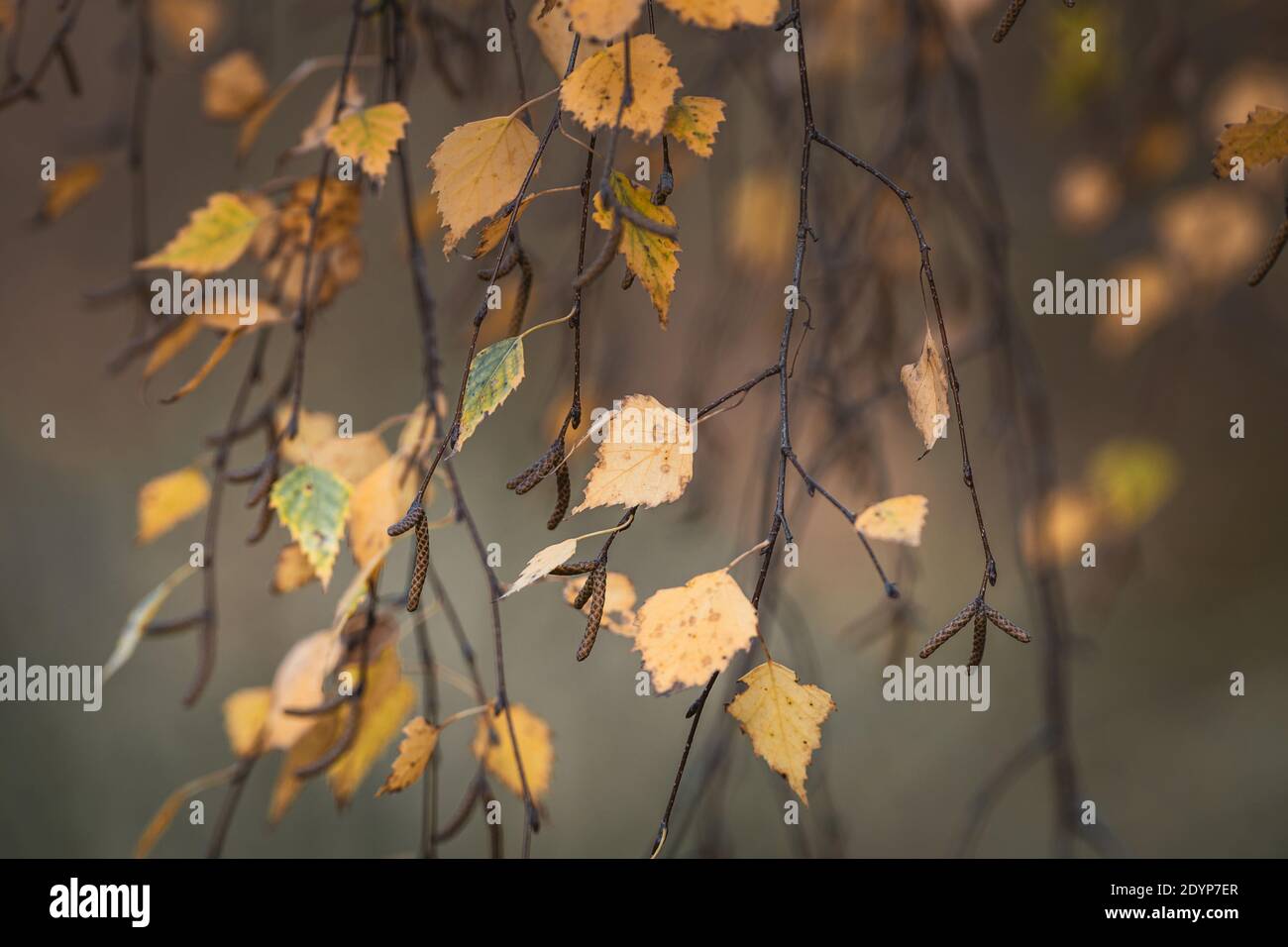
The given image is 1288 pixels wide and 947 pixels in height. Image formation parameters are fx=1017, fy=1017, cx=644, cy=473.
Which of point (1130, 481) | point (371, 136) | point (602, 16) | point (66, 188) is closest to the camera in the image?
point (602, 16)

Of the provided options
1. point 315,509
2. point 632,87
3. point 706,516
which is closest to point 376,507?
point 315,509

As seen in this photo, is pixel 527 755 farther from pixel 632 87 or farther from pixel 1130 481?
pixel 1130 481

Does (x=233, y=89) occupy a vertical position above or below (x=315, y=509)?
above

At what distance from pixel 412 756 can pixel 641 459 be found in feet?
0.60

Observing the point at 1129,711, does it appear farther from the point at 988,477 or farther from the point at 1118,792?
the point at 988,477

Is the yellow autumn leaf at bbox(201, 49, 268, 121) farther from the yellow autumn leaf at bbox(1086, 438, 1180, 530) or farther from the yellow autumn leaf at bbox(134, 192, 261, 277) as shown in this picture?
the yellow autumn leaf at bbox(1086, 438, 1180, 530)

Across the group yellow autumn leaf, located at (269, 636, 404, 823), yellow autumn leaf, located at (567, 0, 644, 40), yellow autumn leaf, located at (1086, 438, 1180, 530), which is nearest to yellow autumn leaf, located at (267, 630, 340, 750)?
yellow autumn leaf, located at (269, 636, 404, 823)

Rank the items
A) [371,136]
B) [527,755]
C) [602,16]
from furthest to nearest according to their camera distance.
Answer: [527,755]
[371,136]
[602,16]

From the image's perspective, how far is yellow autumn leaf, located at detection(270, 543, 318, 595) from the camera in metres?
0.49

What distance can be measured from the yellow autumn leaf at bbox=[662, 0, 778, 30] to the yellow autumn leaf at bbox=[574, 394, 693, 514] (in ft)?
0.35

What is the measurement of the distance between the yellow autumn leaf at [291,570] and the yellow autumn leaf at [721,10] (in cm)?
32

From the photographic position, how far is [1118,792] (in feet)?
3.82

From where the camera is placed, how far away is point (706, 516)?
39.7 inches
